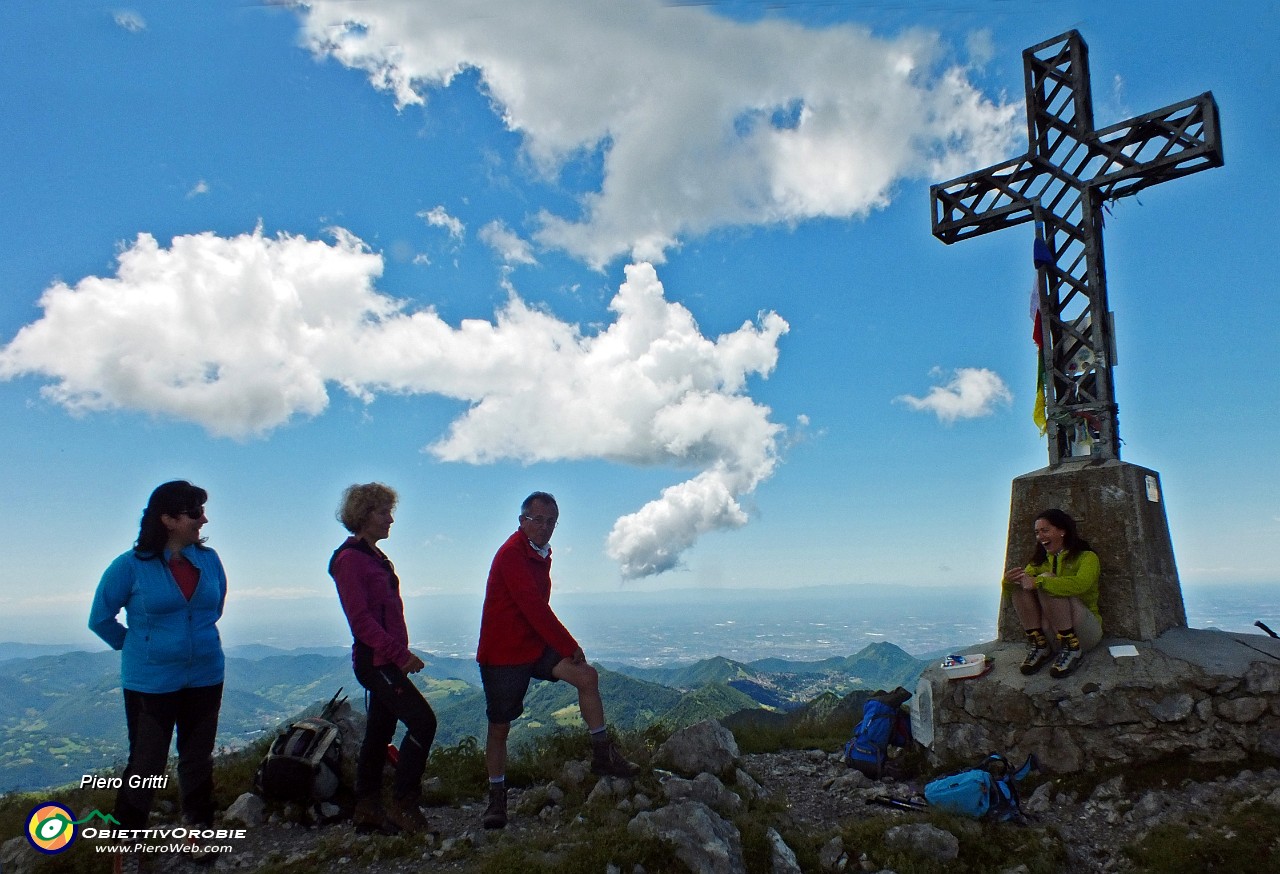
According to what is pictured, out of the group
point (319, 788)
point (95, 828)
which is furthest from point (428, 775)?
point (95, 828)

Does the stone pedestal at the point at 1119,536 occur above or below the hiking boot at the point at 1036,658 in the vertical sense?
above

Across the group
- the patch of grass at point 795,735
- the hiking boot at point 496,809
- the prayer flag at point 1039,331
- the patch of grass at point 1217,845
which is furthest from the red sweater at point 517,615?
the prayer flag at point 1039,331

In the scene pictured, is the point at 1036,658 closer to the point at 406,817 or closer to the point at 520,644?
the point at 520,644

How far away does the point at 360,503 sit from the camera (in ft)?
16.9

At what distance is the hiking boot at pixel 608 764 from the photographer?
18.3 ft

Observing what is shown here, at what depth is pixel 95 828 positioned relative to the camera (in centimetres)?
458

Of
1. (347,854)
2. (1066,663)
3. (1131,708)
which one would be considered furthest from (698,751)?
(1131,708)

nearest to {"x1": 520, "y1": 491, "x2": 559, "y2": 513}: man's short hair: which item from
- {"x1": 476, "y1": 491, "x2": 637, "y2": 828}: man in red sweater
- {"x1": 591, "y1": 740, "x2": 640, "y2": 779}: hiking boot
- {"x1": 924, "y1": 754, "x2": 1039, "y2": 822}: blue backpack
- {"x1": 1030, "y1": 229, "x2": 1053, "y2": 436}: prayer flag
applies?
{"x1": 476, "y1": 491, "x2": 637, "y2": 828}: man in red sweater

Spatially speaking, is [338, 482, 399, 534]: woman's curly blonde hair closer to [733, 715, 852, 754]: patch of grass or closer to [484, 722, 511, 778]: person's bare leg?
[484, 722, 511, 778]: person's bare leg

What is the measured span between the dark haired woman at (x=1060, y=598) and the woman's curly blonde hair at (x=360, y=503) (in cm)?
636

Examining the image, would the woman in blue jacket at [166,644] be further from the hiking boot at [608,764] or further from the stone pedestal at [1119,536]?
the stone pedestal at [1119,536]

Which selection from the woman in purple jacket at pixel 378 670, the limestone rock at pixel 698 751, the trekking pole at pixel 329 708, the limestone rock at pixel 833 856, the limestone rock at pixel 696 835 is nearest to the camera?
the limestone rock at pixel 696 835

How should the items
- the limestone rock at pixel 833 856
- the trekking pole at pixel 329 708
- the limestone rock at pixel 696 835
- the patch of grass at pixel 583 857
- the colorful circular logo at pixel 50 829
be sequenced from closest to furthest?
the patch of grass at pixel 583 857 → the limestone rock at pixel 696 835 → the colorful circular logo at pixel 50 829 → the limestone rock at pixel 833 856 → the trekking pole at pixel 329 708

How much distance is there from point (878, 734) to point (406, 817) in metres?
5.16
